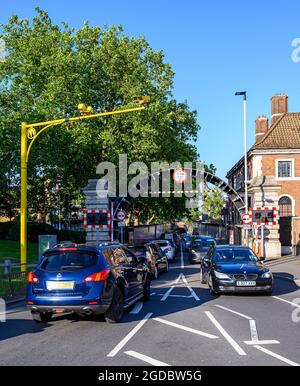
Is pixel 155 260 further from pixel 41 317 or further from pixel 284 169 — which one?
pixel 284 169

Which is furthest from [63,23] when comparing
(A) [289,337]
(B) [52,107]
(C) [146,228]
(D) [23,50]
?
(A) [289,337]

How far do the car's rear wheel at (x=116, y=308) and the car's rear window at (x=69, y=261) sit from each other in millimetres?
874

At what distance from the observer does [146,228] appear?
143 ft

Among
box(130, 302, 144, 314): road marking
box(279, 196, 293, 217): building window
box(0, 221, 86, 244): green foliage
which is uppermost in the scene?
box(279, 196, 293, 217): building window

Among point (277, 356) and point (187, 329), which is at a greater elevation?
point (277, 356)

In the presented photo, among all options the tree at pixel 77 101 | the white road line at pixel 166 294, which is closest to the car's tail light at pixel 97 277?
the white road line at pixel 166 294

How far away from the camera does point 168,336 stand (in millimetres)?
8336

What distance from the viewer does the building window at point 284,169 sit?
145ft

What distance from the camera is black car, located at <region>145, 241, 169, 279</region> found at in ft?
64.6

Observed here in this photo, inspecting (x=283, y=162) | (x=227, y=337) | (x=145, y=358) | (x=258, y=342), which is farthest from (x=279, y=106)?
(x=145, y=358)

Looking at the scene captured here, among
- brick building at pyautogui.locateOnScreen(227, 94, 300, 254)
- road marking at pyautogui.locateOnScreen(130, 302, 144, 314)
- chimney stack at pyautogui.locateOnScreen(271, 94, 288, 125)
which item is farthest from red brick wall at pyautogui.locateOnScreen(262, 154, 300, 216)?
road marking at pyautogui.locateOnScreen(130, 302, 144, 314)

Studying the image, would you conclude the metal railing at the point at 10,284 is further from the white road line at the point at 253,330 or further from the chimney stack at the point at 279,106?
the chimney stack at the point at 279,106

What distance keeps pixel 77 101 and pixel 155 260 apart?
67.9 feet

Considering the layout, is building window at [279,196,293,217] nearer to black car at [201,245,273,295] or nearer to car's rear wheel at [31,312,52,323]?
black car at [201,245,273,295]
